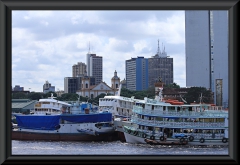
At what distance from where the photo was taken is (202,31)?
105 feet

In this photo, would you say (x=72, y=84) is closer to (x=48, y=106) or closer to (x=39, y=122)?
(x=48, y=106)

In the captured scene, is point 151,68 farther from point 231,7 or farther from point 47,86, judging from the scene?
point 231,7

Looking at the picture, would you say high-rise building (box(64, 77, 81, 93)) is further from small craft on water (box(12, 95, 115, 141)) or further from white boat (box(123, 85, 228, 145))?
white boat (box(123, 85, 228, 145))

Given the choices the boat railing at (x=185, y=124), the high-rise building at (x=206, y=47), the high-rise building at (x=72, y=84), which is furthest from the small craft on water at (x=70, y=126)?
the high-rise building at (x=72, y=84)

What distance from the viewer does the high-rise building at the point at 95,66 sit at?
55.6m

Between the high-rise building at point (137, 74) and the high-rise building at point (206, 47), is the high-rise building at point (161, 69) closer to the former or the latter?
the high-rise building at point (137, 74)

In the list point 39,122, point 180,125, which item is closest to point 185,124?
point 180,125

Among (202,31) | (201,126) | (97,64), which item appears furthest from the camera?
(97,64)

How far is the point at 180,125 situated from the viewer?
50.6ft

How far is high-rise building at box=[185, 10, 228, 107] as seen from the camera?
100 ft

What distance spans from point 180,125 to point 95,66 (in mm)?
41167

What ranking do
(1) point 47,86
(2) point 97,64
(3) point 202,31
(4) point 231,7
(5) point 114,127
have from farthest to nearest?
(2) point 97,64 → (1) point 47,86 → (3) point 202,31 → (5) point 114,127 → (4) point 231,7
